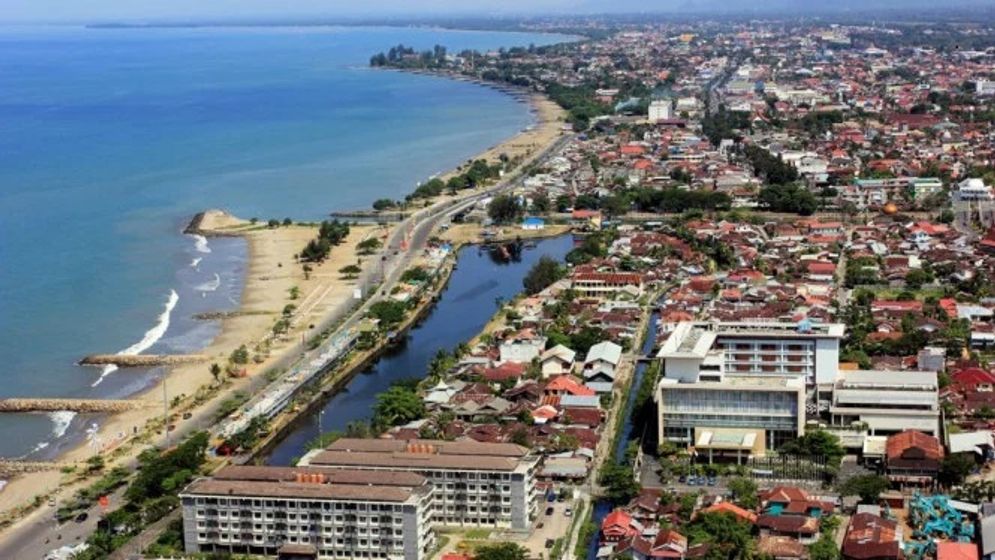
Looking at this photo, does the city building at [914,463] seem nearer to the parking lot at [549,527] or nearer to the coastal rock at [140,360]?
the parking lot at [549,527]

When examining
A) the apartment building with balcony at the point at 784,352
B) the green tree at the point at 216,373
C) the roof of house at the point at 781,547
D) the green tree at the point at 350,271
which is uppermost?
the apartment building with balcony at the point at 784,352

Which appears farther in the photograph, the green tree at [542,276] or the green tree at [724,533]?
the green tree at [542,276]

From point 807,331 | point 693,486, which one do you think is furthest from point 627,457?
point 807,331

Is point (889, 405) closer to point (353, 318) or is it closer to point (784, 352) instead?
point (784, 352)

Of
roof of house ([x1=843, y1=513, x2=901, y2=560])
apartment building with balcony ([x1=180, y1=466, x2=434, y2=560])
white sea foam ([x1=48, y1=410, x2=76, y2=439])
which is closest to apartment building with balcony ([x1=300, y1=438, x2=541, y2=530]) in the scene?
apartment building with balcony ([x1=180, y1=466, x2=434, y2=560])

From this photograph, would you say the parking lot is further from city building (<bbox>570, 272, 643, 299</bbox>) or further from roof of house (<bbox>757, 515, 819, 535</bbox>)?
city building (<bbox>570, 272, 643, 299</bbox>)

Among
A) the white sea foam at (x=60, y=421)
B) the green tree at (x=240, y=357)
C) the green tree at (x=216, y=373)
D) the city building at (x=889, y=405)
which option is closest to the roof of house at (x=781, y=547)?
the city building at (x=889, y=405)

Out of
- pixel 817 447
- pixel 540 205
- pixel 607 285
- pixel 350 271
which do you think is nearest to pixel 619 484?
pixel 817 447
